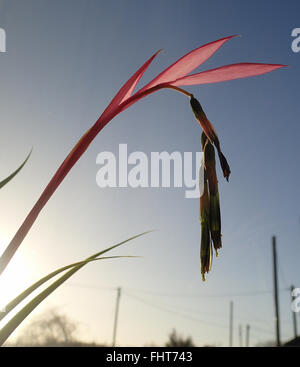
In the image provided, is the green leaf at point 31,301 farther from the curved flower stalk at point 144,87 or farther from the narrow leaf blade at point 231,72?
the narrow leaf blade at point 231,72

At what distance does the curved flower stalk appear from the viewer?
0.68 m

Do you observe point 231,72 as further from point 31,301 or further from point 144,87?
point 31,301

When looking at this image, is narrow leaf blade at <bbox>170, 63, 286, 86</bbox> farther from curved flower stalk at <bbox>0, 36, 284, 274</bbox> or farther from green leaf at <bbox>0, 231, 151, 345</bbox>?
green leaf at <bbox>0, 231, 151, 345</bbox>

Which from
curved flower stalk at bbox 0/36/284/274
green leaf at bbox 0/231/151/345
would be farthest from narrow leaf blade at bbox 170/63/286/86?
green leaf at bbox 0/231/151/345

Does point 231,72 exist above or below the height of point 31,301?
above

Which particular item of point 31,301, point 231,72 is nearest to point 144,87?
point 231,72

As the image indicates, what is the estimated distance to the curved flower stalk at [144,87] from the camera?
0.68m

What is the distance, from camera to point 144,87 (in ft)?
2.57

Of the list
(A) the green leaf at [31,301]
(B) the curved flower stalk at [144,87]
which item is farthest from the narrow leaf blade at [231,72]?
(A) the green leaf at [31,301]

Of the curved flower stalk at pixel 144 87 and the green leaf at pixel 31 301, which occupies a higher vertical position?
the curved flower stalk at pixel 144 87

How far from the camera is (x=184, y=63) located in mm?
737
